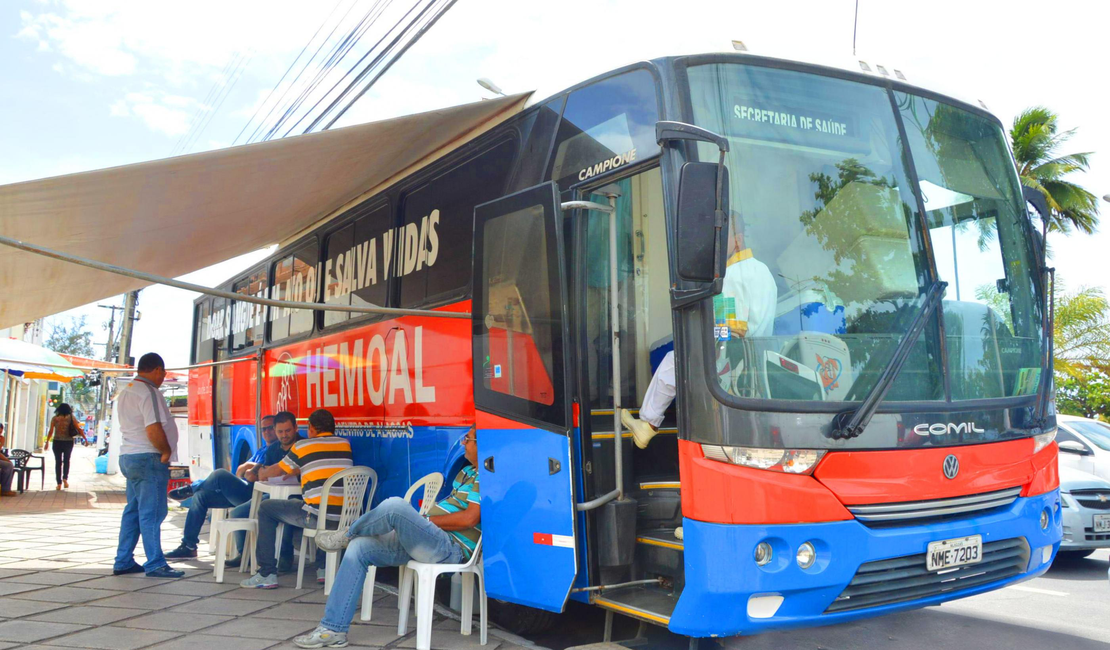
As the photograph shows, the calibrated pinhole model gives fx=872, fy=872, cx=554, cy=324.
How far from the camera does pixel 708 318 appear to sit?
13.6 feet

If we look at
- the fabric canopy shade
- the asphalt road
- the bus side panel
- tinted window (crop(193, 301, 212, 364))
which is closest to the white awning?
the bus side panel

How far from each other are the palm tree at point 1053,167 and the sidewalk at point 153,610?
22.8 metres

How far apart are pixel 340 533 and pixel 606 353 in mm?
2341

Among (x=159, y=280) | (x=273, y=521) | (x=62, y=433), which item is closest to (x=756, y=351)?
(x=159, y=280)

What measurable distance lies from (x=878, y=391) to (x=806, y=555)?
83 centimetres

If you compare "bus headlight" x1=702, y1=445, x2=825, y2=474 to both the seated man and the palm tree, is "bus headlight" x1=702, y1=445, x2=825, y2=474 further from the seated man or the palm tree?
the palm tree

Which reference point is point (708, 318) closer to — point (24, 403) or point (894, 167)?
point (894, 167)

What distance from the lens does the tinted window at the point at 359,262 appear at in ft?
24.3

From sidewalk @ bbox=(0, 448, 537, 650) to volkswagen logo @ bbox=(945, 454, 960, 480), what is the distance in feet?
9.00

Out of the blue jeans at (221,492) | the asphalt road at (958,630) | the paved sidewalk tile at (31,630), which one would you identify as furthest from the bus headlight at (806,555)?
the blue jeans at (221,492)

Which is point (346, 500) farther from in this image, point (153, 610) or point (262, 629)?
point (153, 610)

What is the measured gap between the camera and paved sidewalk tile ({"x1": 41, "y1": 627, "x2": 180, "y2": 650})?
5410mm

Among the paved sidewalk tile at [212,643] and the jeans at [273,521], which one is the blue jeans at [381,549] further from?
the jeans at [273,521]

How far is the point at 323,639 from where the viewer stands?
5.25 meters
